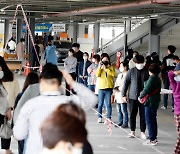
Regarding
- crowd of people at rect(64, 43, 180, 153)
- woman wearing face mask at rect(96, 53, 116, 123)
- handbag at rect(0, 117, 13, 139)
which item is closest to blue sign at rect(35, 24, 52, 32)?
crowd of people at rect(64, 43, 180, 153)

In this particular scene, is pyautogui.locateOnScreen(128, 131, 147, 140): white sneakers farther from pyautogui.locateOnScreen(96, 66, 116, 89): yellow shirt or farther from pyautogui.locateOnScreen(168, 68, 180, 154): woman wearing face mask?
pyautogui.locateOnScreen(168, 68, 180, 154): woman wearing face mask

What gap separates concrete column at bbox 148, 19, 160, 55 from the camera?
102 ft

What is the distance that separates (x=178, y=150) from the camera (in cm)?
974

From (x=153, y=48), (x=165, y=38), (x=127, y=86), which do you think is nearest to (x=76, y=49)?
(x=127, y=86)

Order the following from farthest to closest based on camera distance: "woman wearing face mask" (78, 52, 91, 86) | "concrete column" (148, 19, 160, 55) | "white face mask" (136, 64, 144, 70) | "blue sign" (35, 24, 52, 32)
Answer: "blue sign" (35, 24, 52, 32) → "concrete column" (148, 19, 160, 55) → "woman wearing face mask" (78, 52, 91, 86) → "white face mask" (136, 64, 144, 70)

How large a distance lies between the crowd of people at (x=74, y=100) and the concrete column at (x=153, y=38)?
12655 mm

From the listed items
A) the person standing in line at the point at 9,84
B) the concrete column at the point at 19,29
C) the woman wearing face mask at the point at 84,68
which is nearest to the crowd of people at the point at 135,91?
the woman wearing face mask at the point at 84,68

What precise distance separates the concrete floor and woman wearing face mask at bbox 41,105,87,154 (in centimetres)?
731

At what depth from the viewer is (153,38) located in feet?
103

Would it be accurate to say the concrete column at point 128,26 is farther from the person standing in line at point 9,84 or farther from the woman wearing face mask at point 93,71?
the person standing in line at point 9,84

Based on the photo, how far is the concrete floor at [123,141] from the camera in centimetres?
1094

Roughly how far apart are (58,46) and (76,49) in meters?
30.5

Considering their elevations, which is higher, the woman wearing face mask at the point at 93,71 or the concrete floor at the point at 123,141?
the woman wearing face mask at the point at 93,71

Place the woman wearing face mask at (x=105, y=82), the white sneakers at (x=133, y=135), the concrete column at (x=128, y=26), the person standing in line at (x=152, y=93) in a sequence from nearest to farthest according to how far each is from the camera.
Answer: the person standing in line at (x=152, y=93)
the white sneakers at (x=133, y=135)
the woman wearing face mask at (x=105, y=82)
the concrete column at (x=128, y=26)
